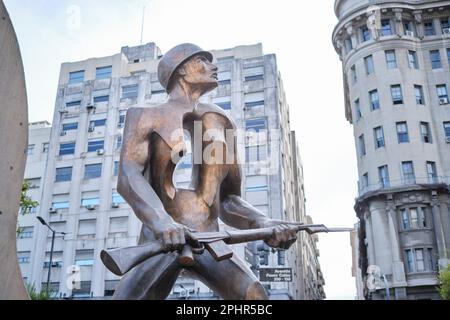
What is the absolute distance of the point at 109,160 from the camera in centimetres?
3875

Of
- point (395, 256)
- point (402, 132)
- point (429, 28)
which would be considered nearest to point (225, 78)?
point (402, 132)

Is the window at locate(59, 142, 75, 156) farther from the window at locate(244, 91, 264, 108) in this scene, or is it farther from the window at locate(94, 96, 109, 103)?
the window at locate(244, 91, 264, 108)

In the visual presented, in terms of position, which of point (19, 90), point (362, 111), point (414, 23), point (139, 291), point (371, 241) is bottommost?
point (139, 291)

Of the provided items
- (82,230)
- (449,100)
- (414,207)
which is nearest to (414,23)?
(449,100)

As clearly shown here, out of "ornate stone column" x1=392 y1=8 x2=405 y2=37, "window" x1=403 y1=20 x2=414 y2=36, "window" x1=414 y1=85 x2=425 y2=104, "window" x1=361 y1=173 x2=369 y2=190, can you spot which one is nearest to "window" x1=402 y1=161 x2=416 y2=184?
"window" x1=361 y1=173 x2=369 y2=190

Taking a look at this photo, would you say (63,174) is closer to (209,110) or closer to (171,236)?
(209,110)

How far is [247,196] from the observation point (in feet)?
111

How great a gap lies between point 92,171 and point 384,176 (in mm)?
21832

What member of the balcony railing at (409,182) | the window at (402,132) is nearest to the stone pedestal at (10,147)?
the balcony railing at (409,182)

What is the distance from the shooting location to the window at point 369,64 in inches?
1459

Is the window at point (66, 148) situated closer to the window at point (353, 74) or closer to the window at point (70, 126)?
the window at point (70, 126)
